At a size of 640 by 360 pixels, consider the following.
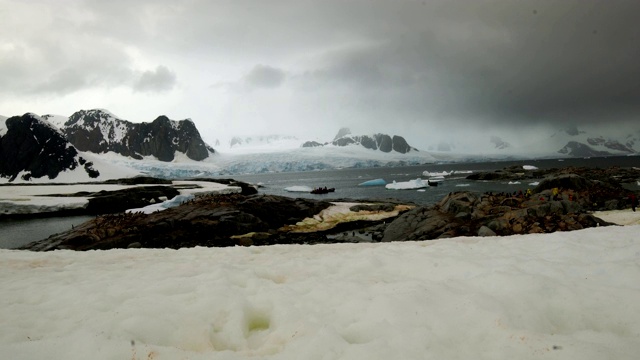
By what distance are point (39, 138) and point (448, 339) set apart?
10457 centimetres

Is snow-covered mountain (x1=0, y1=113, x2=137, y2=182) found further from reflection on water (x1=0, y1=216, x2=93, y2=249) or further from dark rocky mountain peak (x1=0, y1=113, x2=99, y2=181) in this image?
reflection on water (x1=0, y1=216, x2=93, y2=249)

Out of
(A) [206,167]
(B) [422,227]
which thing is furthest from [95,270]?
(A) [206,167]

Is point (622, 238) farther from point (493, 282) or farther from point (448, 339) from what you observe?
point (448, 339)

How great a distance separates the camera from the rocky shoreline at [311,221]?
16.2 meters

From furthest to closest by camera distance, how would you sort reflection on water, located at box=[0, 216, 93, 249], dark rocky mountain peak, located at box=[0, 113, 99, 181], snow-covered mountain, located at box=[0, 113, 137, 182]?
1. dark rocky mountain peak, located at box=[0, 113, 99, 181]
2. snow-covered mountain, located at box=[0, 113, 137, 182]
3. reflection on water, located at box=[0, 216, 93, 249]

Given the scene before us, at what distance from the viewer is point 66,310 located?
4.60 metres

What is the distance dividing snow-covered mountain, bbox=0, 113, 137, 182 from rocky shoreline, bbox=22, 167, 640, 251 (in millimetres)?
68459

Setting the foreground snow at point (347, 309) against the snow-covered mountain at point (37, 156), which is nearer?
the foreground snow at point (347, 309)

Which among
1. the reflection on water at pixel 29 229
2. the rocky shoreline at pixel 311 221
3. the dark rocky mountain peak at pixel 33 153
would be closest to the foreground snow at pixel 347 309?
the rocky shoreline at pixel 311 221

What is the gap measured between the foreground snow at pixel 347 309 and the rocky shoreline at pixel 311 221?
9.54 meters

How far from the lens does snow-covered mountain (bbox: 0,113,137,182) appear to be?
252ft

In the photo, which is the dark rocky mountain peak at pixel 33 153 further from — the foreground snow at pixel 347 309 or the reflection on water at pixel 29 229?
the foreground snow at pixel 347 309

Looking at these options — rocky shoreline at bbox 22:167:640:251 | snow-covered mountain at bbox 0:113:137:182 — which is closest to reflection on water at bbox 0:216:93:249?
rocky shoreline at bbox 22:167:640:251

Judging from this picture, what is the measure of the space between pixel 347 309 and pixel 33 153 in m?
101
